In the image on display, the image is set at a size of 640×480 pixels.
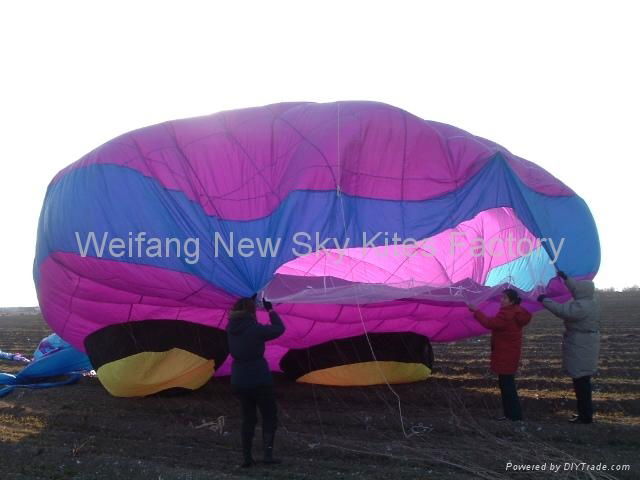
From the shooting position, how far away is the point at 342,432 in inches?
→ 215

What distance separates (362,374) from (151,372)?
2108mm

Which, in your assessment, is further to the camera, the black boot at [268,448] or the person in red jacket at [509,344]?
the person in red jacket at [509,344]

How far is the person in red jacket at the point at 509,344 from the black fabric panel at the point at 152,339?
260 centimetres

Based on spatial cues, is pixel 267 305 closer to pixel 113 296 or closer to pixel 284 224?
pixel 284 224

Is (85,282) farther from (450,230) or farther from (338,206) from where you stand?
(450,230)

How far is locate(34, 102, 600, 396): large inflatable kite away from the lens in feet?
17.3

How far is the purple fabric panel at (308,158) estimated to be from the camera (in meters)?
5.42

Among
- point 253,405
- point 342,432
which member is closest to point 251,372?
point 253,405

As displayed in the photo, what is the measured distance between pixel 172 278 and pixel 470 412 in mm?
2748

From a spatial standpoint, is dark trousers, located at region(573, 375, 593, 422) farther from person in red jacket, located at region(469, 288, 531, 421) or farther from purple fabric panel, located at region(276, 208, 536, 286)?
purple fabric panel, located at region(276, 208, 536, 286)

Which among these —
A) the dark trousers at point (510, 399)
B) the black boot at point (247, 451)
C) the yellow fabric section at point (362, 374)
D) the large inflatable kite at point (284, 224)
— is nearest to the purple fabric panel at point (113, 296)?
the large inflatable kite at point (284, 224)

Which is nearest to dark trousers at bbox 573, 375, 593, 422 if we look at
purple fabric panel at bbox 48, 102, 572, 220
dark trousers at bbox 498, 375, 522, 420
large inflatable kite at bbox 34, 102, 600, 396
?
dark trousers at bbox 498, 375, 522, 420

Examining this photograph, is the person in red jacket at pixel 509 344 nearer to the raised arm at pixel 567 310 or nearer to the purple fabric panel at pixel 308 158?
the raised arm at pixel 567 310

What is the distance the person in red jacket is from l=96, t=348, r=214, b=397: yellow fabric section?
2.78 metres
